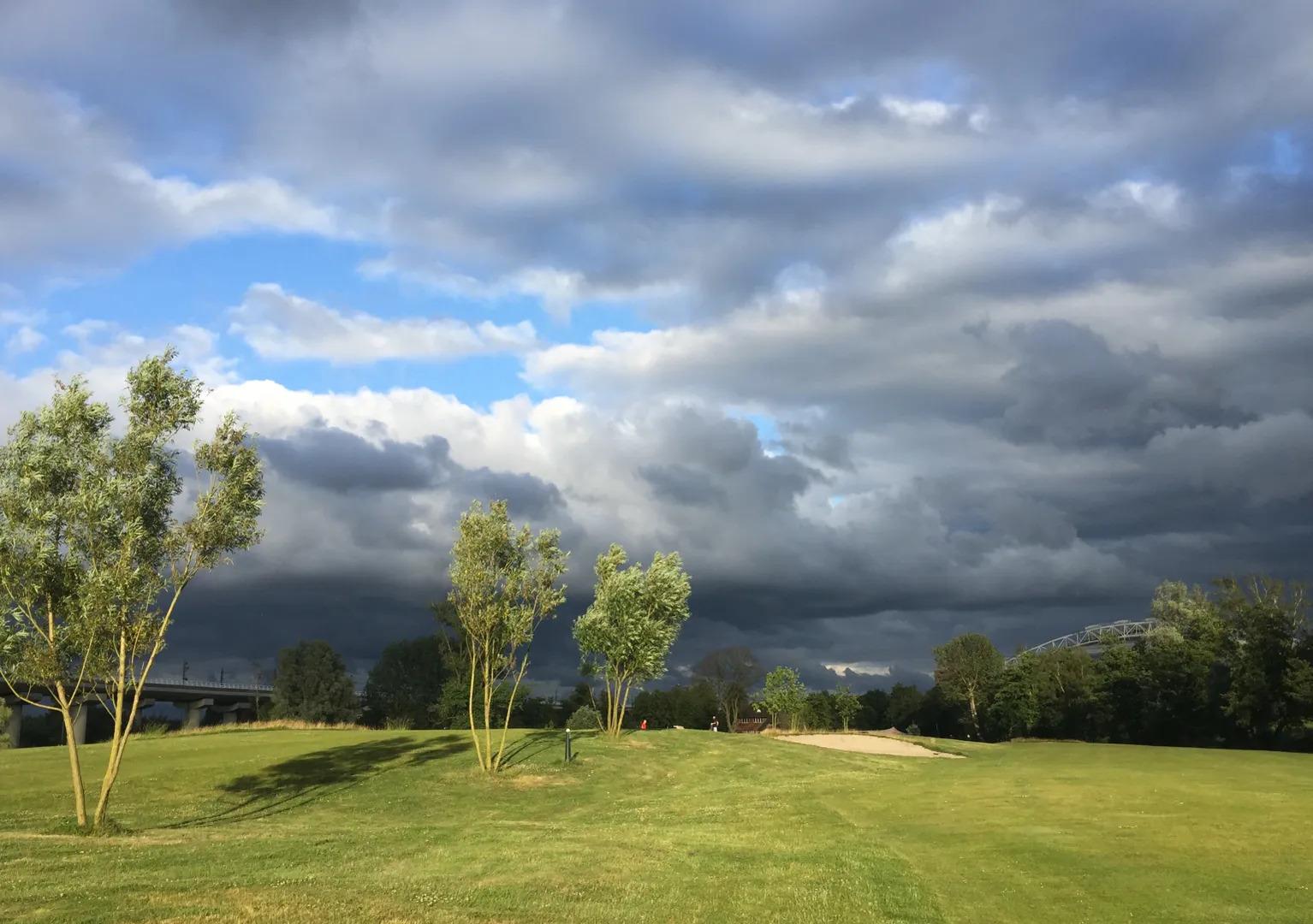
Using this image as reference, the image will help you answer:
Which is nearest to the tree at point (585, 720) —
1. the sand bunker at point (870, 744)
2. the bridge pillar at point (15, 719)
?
the sand bunker at point (870, 744)

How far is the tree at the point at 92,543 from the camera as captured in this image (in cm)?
2527

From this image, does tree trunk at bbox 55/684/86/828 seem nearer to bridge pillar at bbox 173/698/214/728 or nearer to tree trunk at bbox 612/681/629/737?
tree trunk at bbox 612/681/629/737

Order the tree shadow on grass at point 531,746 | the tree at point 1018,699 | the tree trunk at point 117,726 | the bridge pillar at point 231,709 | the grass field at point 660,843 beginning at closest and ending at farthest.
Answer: the grass field at point 660,843 < the tree trunk at point 117,726 < the tree shadow on grass at point 531,746 < the tree at point 1018,699 < the bridge pillar at point 231,709

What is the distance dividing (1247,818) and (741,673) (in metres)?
116

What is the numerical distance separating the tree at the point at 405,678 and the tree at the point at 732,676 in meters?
44.4

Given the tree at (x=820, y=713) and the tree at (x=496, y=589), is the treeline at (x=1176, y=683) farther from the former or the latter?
the tree at (x=496, y=589)

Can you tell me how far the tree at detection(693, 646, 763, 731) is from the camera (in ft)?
451

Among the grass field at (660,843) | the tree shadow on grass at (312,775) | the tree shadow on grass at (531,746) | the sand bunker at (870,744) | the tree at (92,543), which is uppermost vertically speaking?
the tree at (92,543)

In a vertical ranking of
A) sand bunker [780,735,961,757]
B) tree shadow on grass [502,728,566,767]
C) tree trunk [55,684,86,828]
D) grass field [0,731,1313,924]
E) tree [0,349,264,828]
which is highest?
tree [0,349,264,828]

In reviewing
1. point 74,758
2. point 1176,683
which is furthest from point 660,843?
point 1176,683

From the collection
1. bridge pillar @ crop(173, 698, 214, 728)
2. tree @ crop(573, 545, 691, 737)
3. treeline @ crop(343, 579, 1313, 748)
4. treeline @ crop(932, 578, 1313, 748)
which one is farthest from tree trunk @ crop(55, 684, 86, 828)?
bridge pillar @ crop(173, 698, 214, 728)

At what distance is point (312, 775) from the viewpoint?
3956 cm

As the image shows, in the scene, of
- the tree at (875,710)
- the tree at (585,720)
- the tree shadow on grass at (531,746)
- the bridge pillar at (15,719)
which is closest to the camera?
the tree shadow on grass at (531,746)

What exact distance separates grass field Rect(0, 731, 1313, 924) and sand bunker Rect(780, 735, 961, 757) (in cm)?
1452
